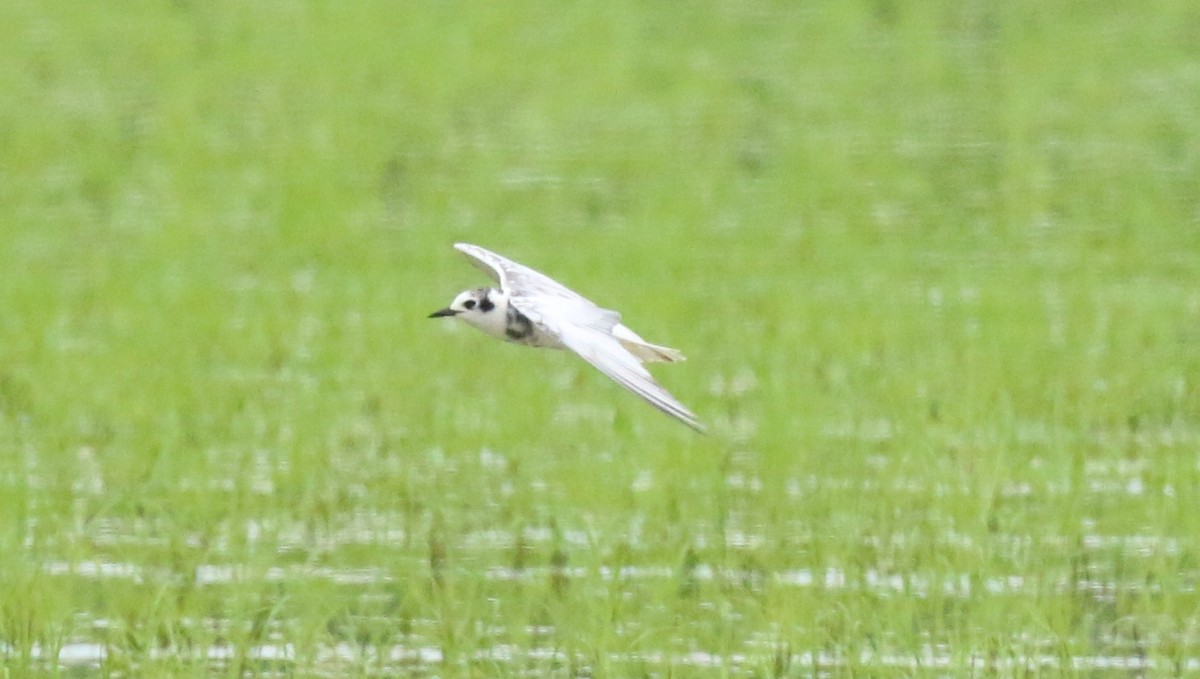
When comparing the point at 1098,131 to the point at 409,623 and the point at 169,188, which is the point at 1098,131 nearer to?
the point at 169,188

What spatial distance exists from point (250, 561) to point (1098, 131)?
831 cm

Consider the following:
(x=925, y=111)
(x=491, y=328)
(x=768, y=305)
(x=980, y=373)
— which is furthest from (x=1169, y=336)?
(x=925, y=111)

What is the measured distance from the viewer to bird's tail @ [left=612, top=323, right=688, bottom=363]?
5.80m

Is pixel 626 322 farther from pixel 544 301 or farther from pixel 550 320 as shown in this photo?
pixel 550 320

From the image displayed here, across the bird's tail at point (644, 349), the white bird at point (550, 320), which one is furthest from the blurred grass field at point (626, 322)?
the white bird at point (550, 320)

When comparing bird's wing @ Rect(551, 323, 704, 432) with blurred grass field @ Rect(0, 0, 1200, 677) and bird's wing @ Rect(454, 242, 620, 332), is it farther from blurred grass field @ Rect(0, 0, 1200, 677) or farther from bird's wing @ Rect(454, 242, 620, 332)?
blurred grass field @ Rect(0, 0, 1200, 677)

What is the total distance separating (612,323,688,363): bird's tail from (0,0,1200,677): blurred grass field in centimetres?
63

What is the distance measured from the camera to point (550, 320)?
543cm

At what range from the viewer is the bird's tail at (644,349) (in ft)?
19.0

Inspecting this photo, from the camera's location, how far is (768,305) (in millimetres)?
10148

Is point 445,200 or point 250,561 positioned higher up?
point 445,200

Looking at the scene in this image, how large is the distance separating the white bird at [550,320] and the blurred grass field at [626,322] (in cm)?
74

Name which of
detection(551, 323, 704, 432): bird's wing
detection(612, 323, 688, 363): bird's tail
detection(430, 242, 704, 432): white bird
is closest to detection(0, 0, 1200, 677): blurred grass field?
detection(612, 323, 688, 363): bird's tail

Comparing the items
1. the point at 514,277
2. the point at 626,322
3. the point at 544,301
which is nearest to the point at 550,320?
the point at 544,301
